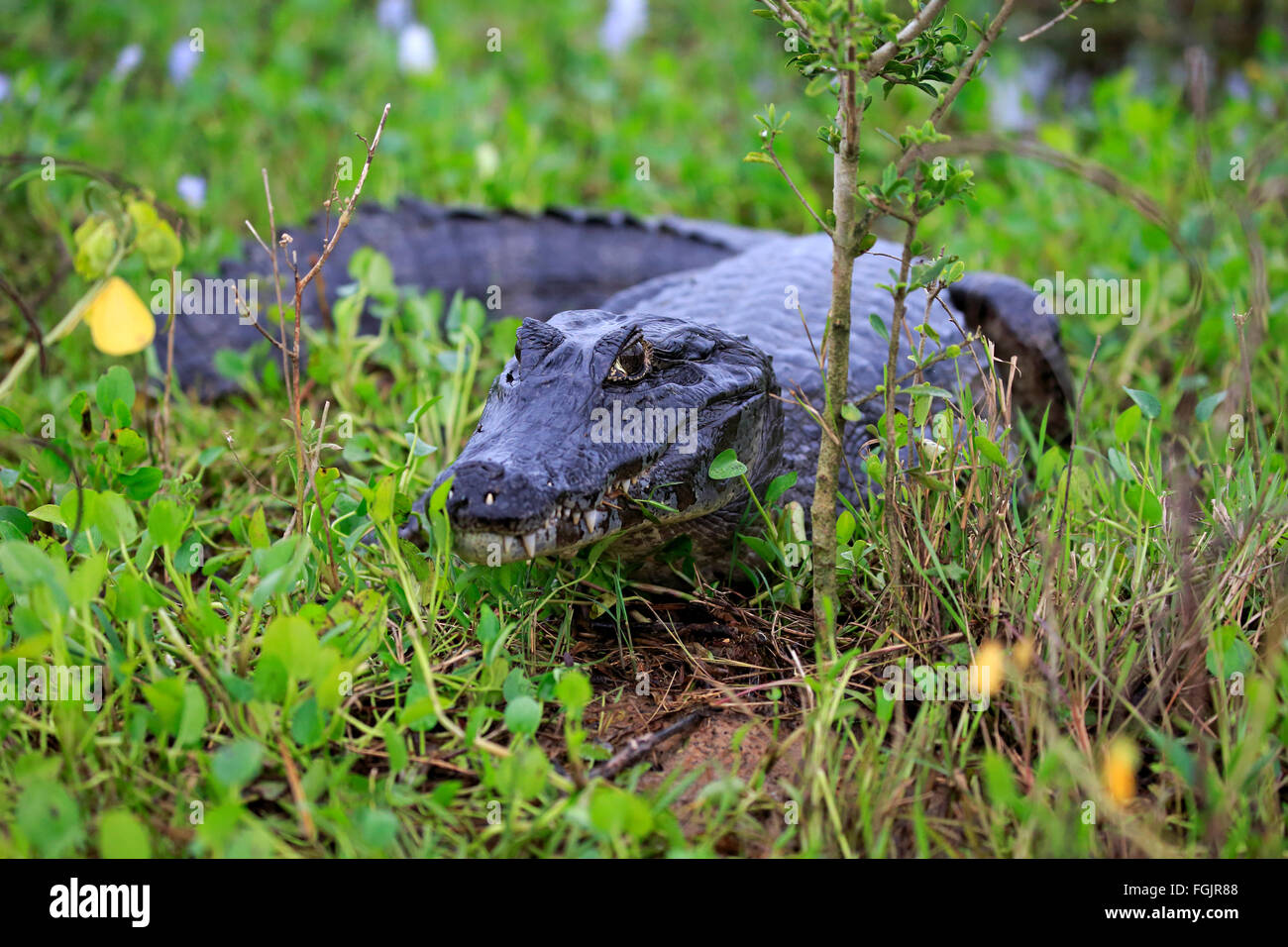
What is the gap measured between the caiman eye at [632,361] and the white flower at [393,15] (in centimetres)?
604

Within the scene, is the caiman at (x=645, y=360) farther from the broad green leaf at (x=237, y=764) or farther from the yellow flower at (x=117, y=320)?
the yellow flower at (x=117, y=320)

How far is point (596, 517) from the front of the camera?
219 cm

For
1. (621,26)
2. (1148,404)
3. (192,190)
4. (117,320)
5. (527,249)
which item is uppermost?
(621,26)

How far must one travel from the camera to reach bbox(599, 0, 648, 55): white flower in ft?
24.1

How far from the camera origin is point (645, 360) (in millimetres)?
2504

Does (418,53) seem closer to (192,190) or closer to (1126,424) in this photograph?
(192,190)

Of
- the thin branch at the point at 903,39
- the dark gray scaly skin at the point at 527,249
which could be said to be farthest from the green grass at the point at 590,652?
the dark gray scaly skin at the point at 527,249

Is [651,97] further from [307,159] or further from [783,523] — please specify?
[783,523]

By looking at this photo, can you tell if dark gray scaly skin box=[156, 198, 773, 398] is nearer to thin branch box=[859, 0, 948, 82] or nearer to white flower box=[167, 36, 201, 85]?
white flower box=[167, 36, 201, 85]

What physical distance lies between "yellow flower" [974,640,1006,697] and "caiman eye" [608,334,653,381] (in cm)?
102

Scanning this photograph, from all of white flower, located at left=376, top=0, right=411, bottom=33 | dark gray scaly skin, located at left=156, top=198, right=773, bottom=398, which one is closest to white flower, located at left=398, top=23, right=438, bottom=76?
white flower, located at left=376, top=0, right=411, bottom=33

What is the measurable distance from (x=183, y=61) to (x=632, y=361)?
4781 millimetres

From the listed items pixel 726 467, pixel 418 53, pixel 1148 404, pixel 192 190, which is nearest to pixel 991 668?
pixel 726 467
